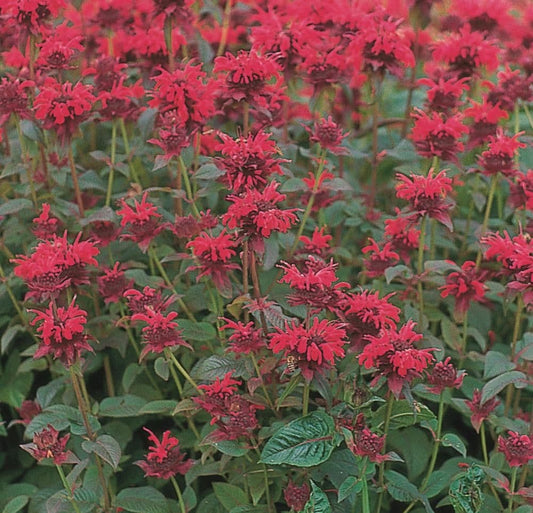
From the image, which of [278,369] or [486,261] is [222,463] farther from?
[486,261]

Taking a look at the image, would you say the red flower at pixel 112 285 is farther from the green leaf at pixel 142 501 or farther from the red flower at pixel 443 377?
the red flower at pixel 443 377

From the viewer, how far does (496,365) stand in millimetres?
2039

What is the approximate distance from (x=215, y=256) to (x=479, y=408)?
0.69 metres

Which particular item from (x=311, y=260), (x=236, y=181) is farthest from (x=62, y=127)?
(x=311, y=260)

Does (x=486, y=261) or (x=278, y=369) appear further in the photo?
(x=486, y=261)

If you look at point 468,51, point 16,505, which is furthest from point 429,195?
point 16,505

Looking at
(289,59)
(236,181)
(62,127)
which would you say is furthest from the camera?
(289,59)

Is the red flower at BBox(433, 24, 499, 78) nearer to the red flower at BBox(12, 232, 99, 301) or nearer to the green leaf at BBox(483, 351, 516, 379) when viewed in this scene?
the green leaf at BBox(483, 351, 516, 379)

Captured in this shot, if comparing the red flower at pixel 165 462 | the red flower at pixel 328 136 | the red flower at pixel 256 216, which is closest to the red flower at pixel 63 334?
the red flower at pixel 165 462

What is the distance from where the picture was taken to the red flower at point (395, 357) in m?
1.67

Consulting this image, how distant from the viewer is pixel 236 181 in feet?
5.80

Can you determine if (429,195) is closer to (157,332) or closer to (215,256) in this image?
(215,256)

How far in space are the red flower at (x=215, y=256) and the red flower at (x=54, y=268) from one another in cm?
23

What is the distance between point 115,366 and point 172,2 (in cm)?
100
